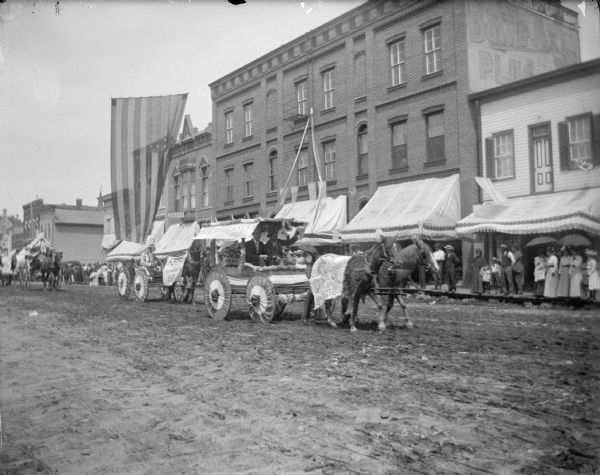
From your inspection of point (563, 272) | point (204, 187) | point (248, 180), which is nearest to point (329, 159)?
point (248, 180)

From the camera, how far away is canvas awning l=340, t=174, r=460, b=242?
20047 millimetres

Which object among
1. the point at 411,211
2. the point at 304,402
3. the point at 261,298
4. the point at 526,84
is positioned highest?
the point at 526,84

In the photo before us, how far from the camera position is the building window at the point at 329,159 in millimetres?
26766

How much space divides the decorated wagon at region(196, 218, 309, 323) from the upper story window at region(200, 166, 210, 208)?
21.5m

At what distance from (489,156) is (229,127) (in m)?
18.2

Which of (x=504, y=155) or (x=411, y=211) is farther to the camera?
(x=411, y=211)

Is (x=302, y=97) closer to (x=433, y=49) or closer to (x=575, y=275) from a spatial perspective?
(x=433, y=49)

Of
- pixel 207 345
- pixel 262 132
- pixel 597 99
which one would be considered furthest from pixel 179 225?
pixel 597 99

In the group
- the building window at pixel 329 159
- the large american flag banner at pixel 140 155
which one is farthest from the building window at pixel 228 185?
the large american flag banner at pixel 140 155

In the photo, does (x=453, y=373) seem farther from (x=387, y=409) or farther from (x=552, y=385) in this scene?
(x=387, y=409)

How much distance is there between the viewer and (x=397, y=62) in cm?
2366

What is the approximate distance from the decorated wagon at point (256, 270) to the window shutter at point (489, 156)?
9.37 meters

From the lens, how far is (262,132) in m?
30.6

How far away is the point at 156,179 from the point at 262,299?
6.20 meters
